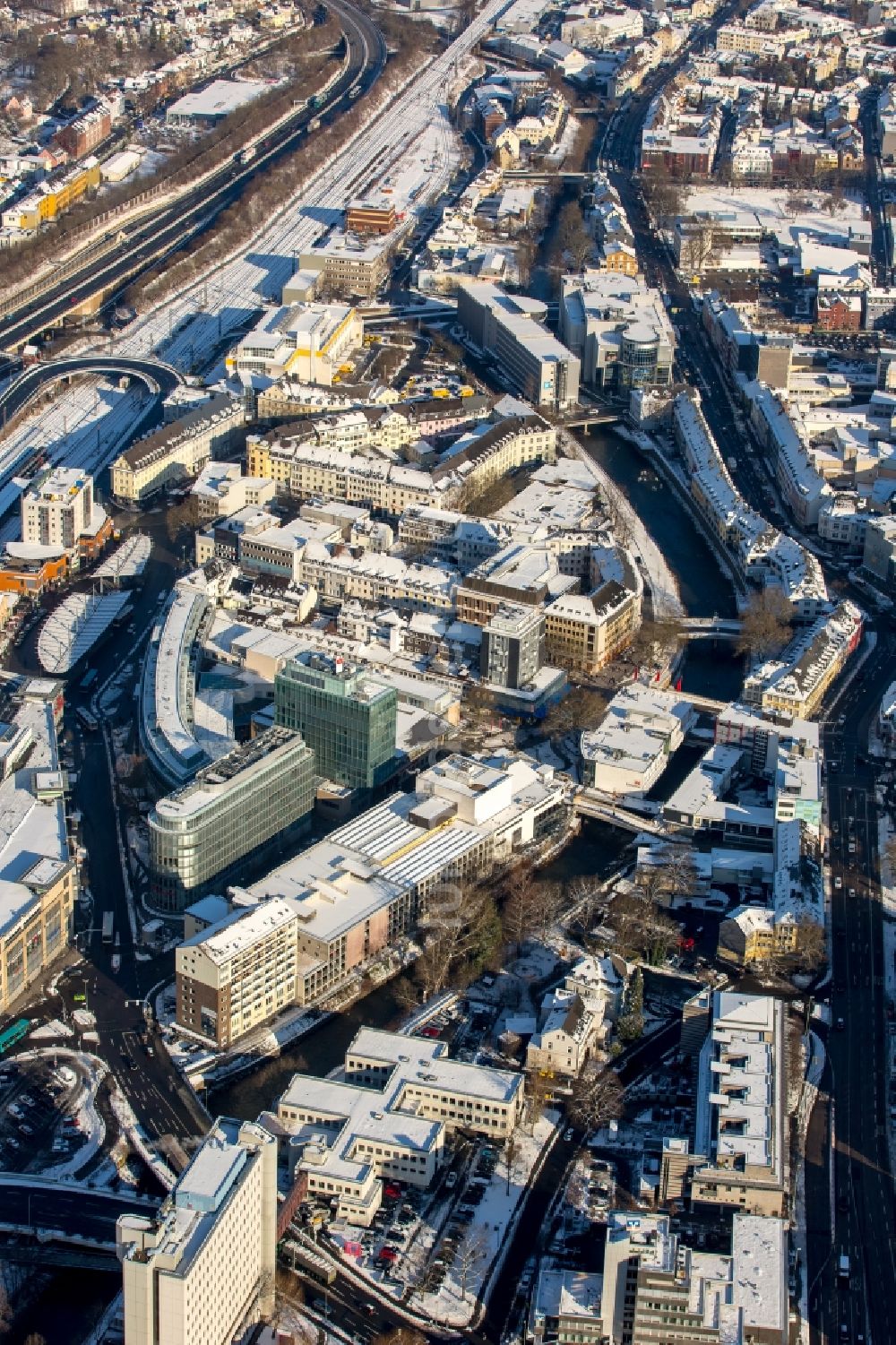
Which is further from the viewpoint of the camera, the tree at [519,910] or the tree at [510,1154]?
the tree at [519,910]

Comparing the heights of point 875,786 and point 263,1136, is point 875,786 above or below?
below

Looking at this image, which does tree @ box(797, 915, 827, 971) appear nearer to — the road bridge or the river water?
the river water

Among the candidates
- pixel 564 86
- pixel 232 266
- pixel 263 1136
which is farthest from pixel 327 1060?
pixel 564 86

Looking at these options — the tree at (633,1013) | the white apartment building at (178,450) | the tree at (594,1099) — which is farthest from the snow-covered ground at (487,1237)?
the white apartment building at (178,450)

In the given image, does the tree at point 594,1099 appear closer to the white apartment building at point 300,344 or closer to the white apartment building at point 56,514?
the white apartment building at point 56,514

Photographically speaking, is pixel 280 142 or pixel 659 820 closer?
pixel 659 820

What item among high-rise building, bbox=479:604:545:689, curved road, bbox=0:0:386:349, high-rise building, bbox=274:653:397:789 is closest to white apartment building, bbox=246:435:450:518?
high-rise building, bbox=479:604:545:689

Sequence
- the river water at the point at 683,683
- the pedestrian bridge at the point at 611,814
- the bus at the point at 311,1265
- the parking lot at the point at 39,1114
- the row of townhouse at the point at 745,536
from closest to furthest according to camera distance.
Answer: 1. the bus at the point at 311,1265
2. the parking lot at the point at 39,1114
3. the river water at the point at 683,683
4. the pedestrian bridge at the point at 611,814
5. the row of townhouse at the point at 745,536

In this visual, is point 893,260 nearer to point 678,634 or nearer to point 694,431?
point 694,431
